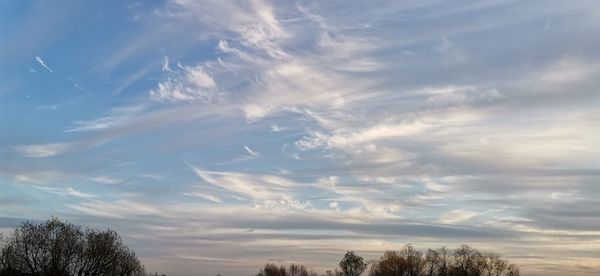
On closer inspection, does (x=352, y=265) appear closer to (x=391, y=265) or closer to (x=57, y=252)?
(x=391, y=265)

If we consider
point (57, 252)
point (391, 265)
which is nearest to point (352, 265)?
point (391, 265)

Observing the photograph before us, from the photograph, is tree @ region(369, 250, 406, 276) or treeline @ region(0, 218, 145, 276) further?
tree @ region(369, 250, 406, 276)

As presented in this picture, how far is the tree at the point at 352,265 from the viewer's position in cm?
16538

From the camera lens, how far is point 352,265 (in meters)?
166

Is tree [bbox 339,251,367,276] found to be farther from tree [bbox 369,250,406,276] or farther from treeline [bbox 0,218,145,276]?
treeline [bbox 0,218,145,276]

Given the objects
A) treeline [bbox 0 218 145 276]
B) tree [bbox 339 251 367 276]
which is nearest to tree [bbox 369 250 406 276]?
tree [bbox 339 251 367 276]

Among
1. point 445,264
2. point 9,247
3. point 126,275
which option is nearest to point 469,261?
point 445,264

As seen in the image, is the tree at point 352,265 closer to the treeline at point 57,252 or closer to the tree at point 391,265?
the tree at point 391,265

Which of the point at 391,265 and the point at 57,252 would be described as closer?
the point at 57,252

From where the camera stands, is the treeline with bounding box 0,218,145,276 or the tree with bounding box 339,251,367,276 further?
the tree with bounding box 339,251,367,276

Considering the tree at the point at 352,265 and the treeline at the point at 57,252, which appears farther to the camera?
the tree at the point at 352,265

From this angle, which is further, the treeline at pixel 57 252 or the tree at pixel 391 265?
the tree at pixel 391 265

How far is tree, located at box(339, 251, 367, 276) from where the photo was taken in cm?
16538

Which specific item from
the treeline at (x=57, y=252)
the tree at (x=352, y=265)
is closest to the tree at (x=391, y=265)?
the tree at (x=352, y=265)
